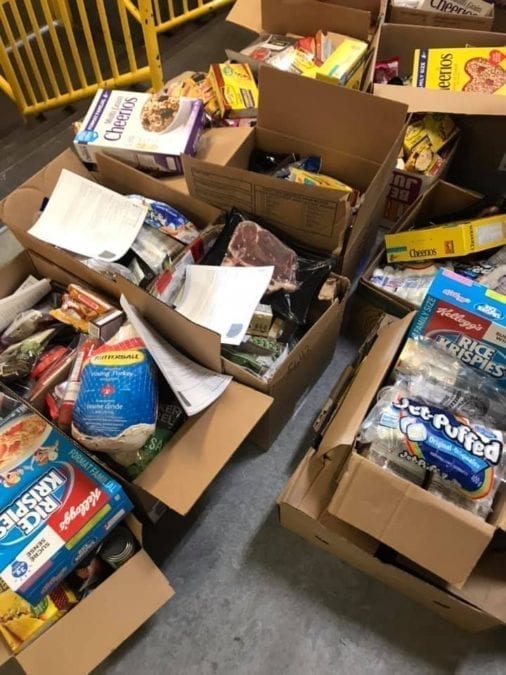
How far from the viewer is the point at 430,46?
178 centimetres

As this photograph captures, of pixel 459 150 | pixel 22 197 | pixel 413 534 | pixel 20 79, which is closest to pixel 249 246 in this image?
pixel 22 197

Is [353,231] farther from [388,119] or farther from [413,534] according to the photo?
[413,534]

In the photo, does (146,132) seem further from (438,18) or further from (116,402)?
(438,18)

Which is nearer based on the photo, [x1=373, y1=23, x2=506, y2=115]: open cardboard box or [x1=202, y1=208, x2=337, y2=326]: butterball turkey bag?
[x1=202, y1=208, x2=337, y2=326]: butterball turkey bag

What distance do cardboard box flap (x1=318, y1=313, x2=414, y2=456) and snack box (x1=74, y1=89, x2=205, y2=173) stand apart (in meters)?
0.72

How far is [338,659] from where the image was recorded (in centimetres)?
118

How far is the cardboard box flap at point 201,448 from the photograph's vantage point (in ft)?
3.42

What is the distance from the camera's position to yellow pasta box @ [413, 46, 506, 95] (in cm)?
159

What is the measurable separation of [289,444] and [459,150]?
1.11 metres

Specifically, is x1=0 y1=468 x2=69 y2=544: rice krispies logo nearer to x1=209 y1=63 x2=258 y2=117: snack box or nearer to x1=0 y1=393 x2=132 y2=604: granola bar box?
x1=0 y1=393 x2=132 y2=604: granola bar box

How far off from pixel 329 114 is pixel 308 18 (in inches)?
23.6

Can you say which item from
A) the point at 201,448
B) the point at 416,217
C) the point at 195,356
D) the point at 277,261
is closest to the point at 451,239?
the point at 416,217

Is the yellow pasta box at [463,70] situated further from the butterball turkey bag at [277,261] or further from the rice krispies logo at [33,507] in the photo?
the rice krispies logo at [33,507]

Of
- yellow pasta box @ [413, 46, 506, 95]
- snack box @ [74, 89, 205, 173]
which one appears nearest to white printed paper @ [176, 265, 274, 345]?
snack box @ [74, 89, 205, 173]
